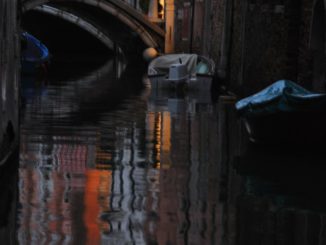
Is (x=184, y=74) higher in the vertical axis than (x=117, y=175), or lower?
higher

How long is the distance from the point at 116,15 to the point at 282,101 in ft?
114

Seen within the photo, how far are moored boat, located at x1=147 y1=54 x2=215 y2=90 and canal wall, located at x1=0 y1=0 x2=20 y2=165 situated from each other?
1559 centimetres

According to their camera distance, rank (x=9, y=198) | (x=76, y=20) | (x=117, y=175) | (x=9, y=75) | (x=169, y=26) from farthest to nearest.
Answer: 1. (x=76, y=20)
2. (x=169, y=26)
3. (x=9, y=75)
4. (x=117, y=175)
5. (x=9, y=198)

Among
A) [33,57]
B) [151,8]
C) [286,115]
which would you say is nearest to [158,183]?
[286,115]

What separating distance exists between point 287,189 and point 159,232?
295cm

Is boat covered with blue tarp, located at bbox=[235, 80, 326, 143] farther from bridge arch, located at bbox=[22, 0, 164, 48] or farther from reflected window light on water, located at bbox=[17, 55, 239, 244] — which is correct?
bridge arch, located at bbox=[22, 0, 164, 48]

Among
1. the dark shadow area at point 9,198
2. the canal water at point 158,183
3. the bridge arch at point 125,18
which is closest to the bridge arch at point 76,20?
the bridge arch at point 125,18

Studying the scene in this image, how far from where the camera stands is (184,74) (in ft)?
93.2

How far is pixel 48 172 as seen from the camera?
11.3 metres

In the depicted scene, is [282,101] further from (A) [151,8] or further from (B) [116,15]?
(A) [151,8]

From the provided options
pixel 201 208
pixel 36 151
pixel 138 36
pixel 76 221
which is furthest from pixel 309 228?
pixel 138 36

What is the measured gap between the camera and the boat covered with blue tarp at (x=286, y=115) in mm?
13367

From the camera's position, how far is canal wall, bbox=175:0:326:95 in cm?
2021

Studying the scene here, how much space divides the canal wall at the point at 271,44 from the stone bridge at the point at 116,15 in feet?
57.1
